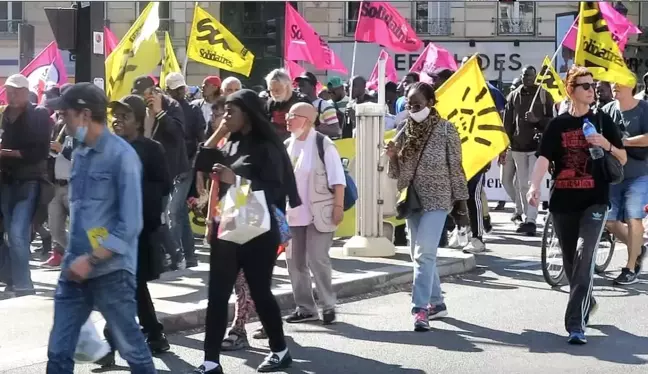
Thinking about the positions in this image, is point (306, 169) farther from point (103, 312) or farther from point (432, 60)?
point (432, 60)

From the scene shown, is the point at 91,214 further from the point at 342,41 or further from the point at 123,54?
the point at 342,41

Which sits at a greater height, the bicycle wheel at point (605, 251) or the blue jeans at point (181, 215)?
the blue jeans at point (181, 215)

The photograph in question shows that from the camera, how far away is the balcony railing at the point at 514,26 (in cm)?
4188

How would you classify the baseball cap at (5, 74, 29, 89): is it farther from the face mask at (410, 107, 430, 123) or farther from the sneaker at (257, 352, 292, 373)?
the sneaker at (257, 352, 292, 373)

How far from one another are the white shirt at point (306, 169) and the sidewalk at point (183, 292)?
90 cm

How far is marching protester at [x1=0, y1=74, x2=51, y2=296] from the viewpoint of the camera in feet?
33.7

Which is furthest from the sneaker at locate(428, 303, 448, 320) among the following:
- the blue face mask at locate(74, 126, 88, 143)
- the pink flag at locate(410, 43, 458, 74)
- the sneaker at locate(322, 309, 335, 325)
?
the pink flag at locate(410, 43, 458, 74)

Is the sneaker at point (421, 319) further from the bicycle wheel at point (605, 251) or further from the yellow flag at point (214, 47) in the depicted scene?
the yellow flag at point (214, 47)

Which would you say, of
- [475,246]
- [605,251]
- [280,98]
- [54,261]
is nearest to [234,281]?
[280,98]

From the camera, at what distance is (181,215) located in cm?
1173

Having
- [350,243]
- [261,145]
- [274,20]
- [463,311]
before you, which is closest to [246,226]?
[261,145]

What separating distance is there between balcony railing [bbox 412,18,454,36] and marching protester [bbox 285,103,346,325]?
33.7m

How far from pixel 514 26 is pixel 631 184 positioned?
104 ft

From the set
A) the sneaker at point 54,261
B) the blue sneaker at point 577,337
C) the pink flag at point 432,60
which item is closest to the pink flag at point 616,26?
the pink flag at point 432,60
